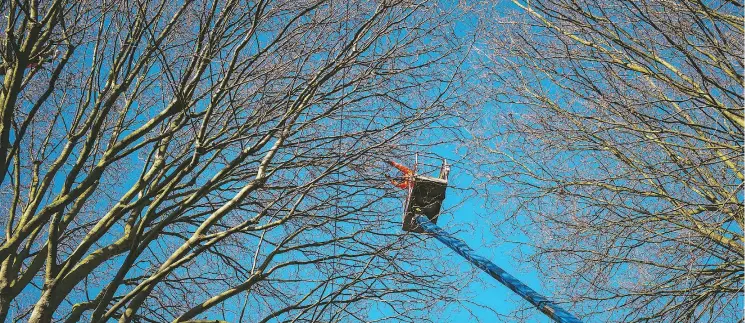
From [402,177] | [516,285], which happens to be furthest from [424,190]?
[516,285]

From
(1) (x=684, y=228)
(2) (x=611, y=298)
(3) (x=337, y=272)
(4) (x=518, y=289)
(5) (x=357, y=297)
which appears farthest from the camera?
(4) (x=518, y=289)

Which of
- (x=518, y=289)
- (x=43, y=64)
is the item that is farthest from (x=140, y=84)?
(x=518, y=289)

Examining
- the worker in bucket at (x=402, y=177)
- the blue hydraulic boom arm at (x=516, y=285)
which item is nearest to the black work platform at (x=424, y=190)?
the worker in bucket at (x=402, y=177)

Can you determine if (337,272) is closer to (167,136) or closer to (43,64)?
(167,136)

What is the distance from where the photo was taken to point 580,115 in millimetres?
6527

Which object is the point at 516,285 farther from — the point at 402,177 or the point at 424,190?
the point at 402,177

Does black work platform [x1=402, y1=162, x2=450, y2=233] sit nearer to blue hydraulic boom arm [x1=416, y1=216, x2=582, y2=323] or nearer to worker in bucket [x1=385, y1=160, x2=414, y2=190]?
worker in bucket [x1=385, y1=160, x2=414, y2=190]

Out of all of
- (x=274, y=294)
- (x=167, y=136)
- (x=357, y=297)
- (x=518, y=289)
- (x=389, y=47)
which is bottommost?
(x=357, y=297)

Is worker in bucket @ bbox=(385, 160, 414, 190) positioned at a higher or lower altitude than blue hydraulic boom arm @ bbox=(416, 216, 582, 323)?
lower

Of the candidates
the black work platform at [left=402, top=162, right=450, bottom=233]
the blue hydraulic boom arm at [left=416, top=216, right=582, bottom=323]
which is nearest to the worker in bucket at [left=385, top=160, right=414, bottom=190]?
the black work platform at [left=402, top=162, right=450, bottom=233]

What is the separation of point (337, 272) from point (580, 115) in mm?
2864

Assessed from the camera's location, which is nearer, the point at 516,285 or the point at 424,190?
the point at 424,190

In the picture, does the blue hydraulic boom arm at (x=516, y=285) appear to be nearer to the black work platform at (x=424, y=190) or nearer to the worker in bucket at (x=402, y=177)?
the black work platform at (x=424, y=190)

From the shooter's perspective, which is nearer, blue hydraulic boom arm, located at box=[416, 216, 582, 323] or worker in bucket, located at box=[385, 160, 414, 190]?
worker in bucket, located at box=[385, 160, 414, 190]
